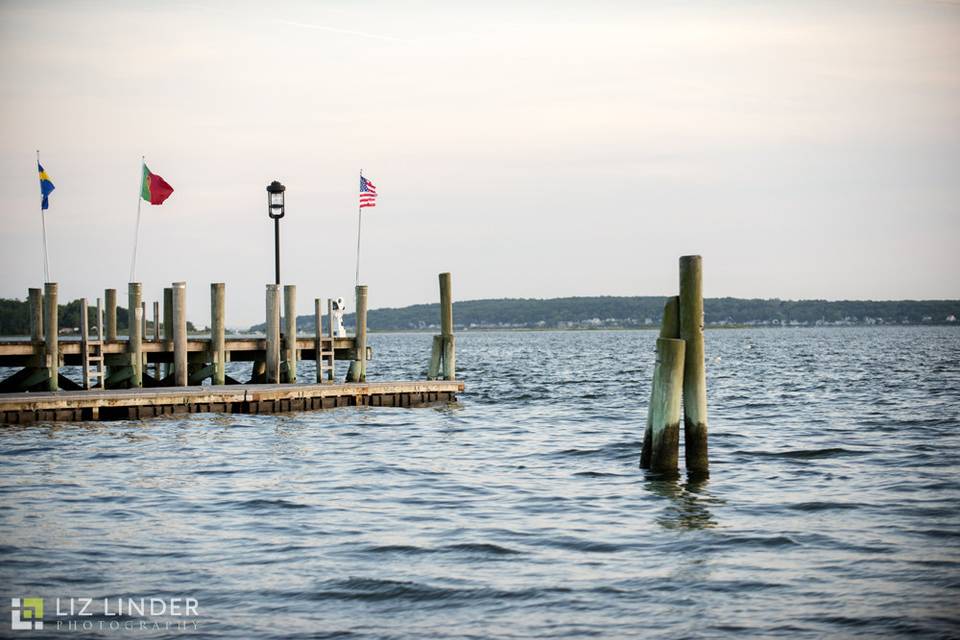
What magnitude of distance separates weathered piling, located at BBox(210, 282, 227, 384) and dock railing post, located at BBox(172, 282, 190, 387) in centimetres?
73

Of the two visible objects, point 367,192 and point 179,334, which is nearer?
point 179,334

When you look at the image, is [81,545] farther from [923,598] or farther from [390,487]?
[923,598]

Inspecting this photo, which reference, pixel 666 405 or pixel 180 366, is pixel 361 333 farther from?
pixel 666 405

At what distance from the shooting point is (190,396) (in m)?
23.5

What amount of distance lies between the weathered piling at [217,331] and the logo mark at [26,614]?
1589 centimetres

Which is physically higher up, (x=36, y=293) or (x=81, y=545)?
(x=36, y=293)

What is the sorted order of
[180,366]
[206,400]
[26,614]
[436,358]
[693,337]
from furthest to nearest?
1. [436,358]
2. [180,366]
3. [206,400]
4. [693,337]
5. [26,614]

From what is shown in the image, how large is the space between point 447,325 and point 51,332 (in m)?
9.64

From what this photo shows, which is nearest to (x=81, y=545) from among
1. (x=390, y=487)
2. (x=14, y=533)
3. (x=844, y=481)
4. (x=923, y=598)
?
(x=14, y=533)

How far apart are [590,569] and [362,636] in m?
2.84

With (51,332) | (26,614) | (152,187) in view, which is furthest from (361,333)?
(26,614)

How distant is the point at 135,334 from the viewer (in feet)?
81.7

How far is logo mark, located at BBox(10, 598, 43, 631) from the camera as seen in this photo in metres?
9.42

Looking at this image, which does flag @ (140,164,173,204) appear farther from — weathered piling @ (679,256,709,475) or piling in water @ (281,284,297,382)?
weathered piling @ (679,256,709,475)
